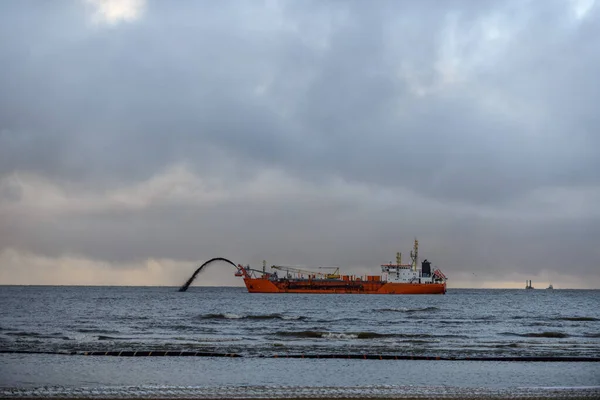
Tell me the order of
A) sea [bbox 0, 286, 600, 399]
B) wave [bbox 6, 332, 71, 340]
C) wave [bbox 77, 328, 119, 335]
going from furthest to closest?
wave [bbox 77, 328, 119, 335]
wave [bbox 6, 332, 71, 340]
sea [bbox 0, 286, 600, 399]

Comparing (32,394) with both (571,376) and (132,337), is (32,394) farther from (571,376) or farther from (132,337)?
(132,337)

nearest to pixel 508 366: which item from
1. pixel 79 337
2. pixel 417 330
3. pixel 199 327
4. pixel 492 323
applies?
pixel 417 330

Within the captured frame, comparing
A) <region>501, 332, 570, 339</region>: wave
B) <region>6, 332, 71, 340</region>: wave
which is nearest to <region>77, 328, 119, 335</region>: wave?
<region>6, 332, 71, 340</region>: wave

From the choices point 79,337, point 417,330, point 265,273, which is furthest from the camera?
point 265,273

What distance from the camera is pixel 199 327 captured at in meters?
47.3

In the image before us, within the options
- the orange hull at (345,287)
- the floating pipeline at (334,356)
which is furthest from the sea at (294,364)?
the orange hull at (345,287)

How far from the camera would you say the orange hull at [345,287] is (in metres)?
132

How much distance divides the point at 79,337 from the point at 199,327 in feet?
36.9

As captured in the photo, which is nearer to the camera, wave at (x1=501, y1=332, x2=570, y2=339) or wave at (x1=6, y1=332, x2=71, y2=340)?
wave at (x1=6, y1=332, x2=71, y2=340)

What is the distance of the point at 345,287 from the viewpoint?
440 ft

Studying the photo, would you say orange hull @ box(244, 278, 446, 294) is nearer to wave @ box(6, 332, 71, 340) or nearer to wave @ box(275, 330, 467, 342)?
wave @ box(275, 330, 467, 342)

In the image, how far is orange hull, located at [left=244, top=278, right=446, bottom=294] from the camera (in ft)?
432

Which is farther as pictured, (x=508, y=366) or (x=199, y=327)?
(x=199, y=327)

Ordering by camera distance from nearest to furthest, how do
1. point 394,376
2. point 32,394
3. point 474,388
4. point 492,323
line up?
point 32,394 → point 474,388 → point 394,376 → point 492,323
